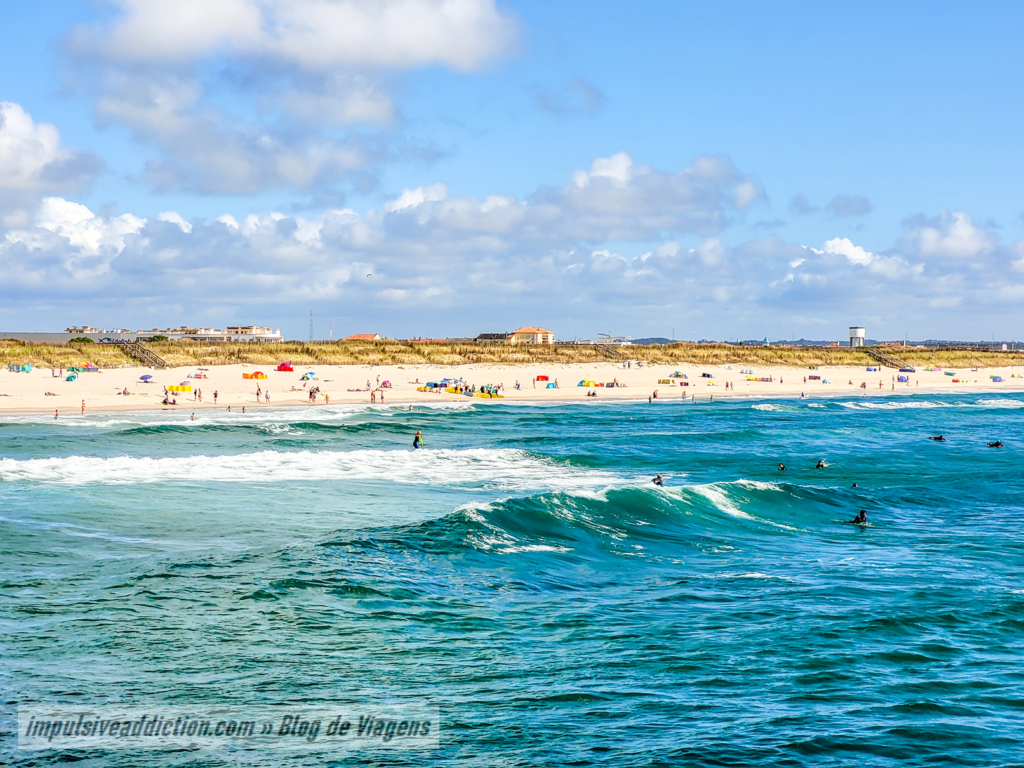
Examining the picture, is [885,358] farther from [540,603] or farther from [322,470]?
[540,603]

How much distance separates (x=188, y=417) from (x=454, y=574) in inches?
1620

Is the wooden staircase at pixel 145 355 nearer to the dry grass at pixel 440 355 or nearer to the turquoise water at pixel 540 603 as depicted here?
the dry grass at pixel 440 355

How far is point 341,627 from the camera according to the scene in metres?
16.5

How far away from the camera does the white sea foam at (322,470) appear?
33.6 m

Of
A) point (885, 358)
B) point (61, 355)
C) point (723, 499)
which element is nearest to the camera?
point (723, 499)

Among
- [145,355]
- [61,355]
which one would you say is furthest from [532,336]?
[61,355]

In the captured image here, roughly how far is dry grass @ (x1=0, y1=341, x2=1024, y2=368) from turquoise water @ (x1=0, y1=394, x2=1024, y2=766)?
52655mm

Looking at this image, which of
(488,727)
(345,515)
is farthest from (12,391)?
(488,727)

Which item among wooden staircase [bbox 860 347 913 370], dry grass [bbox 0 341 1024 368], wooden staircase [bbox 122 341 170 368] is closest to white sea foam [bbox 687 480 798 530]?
dry grass [bbox 0 341 1024 368]

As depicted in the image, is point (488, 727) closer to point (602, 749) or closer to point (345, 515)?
point (602, 749)

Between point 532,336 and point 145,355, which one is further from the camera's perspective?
point 532,336

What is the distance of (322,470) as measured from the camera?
36938mm

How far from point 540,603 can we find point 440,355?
3395 inches

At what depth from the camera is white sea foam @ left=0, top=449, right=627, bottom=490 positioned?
1321 inches
